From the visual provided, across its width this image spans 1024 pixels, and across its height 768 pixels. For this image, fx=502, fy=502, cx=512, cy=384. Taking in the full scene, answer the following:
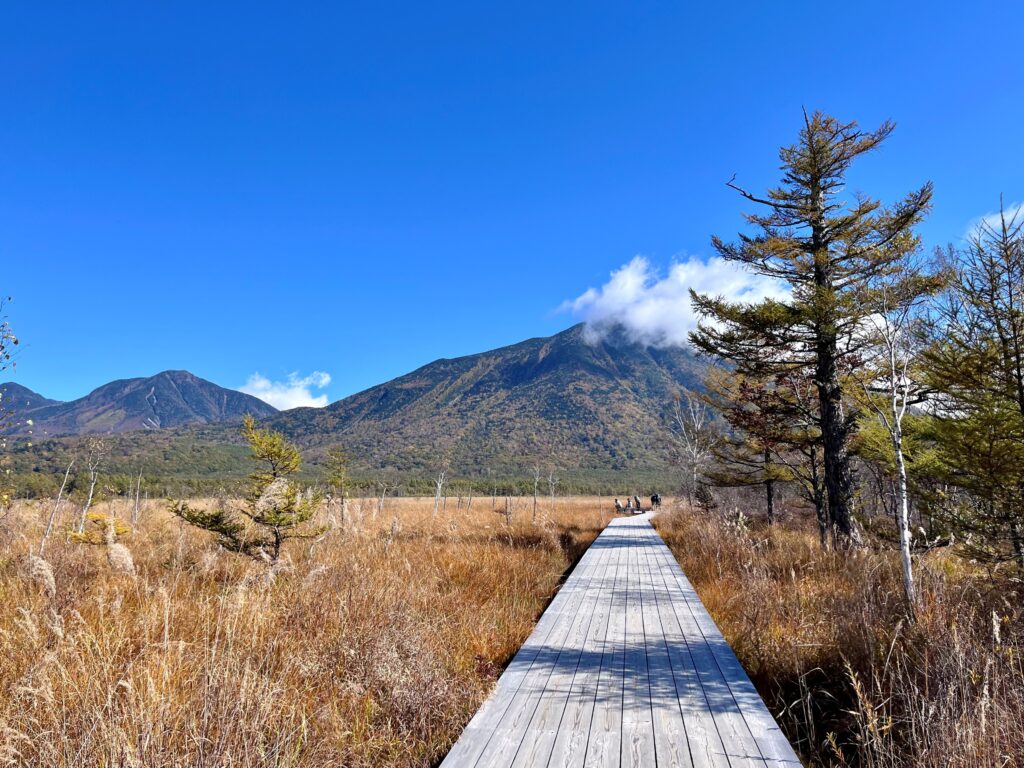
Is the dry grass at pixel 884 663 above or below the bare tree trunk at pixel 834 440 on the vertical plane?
below

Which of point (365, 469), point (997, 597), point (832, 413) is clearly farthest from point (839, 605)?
point (365, 469)

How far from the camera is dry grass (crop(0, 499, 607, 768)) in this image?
2.38 m

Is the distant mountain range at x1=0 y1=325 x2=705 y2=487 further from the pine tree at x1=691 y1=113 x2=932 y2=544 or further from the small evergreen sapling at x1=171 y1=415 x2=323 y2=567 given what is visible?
the small evergreen sapling at x1=171 y1=415 x2=323 y2=567

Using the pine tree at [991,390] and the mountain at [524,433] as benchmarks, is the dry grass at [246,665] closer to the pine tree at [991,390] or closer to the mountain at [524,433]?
the pine tree at [991,390]

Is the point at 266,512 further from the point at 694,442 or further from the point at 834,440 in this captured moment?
the point at 694,442

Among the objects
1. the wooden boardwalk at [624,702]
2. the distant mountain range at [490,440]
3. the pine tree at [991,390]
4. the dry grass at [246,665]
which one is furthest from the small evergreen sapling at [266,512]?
the distant mountain range at [490,440]

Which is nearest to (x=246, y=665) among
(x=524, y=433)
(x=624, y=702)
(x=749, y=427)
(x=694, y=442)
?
(x=624, y=702)

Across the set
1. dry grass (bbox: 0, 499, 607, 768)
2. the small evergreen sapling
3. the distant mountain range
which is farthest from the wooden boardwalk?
the distant mountain range

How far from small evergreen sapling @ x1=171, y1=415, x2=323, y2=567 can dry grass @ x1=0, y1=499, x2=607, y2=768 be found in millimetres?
2540

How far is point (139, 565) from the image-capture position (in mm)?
6777

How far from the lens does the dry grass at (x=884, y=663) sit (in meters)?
2.42

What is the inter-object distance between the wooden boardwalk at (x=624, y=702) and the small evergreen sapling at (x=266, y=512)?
17.9ft

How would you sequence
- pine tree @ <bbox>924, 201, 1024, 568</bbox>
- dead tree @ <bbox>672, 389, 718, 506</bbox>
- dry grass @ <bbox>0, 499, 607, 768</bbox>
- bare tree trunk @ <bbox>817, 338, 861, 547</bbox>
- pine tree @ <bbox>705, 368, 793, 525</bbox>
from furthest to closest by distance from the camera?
1. dead tree @ <bbox>672, 389, 718, 506</bbox>
2. pine tree @ <bbox>705, 368, 793, 525</bbox>
3. bare tree trunk @ <bbox>817, 338, 861, 547</bbox>
4. pine tree @ <bbox>924, 201, 1024, 568</bbox>
5. dry grass @ <bbox>0, 499, 607, 768</bbox>

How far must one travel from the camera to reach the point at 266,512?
885 centimetres
